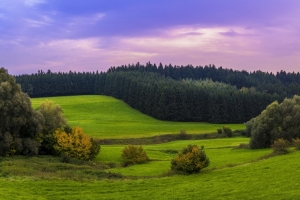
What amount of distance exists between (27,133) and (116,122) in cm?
6154

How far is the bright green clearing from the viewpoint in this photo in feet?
343

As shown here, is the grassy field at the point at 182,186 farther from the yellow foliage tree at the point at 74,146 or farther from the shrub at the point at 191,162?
the yellow foliage tree at the point at 74,146

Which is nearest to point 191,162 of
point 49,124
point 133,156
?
point 133,156

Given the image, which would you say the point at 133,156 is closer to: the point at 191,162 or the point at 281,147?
the point at 191,162

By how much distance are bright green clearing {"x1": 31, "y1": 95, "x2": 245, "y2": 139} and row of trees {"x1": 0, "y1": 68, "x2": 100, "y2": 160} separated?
28.4 metres

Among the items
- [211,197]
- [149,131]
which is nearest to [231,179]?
[211,197]

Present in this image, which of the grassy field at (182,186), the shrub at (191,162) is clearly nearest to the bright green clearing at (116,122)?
the shrub at (191,162)

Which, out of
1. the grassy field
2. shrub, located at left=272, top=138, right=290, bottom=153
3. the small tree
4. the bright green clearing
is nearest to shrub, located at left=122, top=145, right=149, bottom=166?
the small tree

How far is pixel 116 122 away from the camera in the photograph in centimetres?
12612

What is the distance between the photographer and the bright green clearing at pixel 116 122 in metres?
104

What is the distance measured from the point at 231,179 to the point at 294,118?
1562 inches

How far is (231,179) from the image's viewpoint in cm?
3447

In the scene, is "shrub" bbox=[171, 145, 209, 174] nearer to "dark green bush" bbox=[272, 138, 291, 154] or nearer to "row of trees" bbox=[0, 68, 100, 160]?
"dark green bush" bbox=[272, 138, 291, 154]

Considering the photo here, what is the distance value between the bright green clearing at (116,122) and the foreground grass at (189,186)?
60197mm
